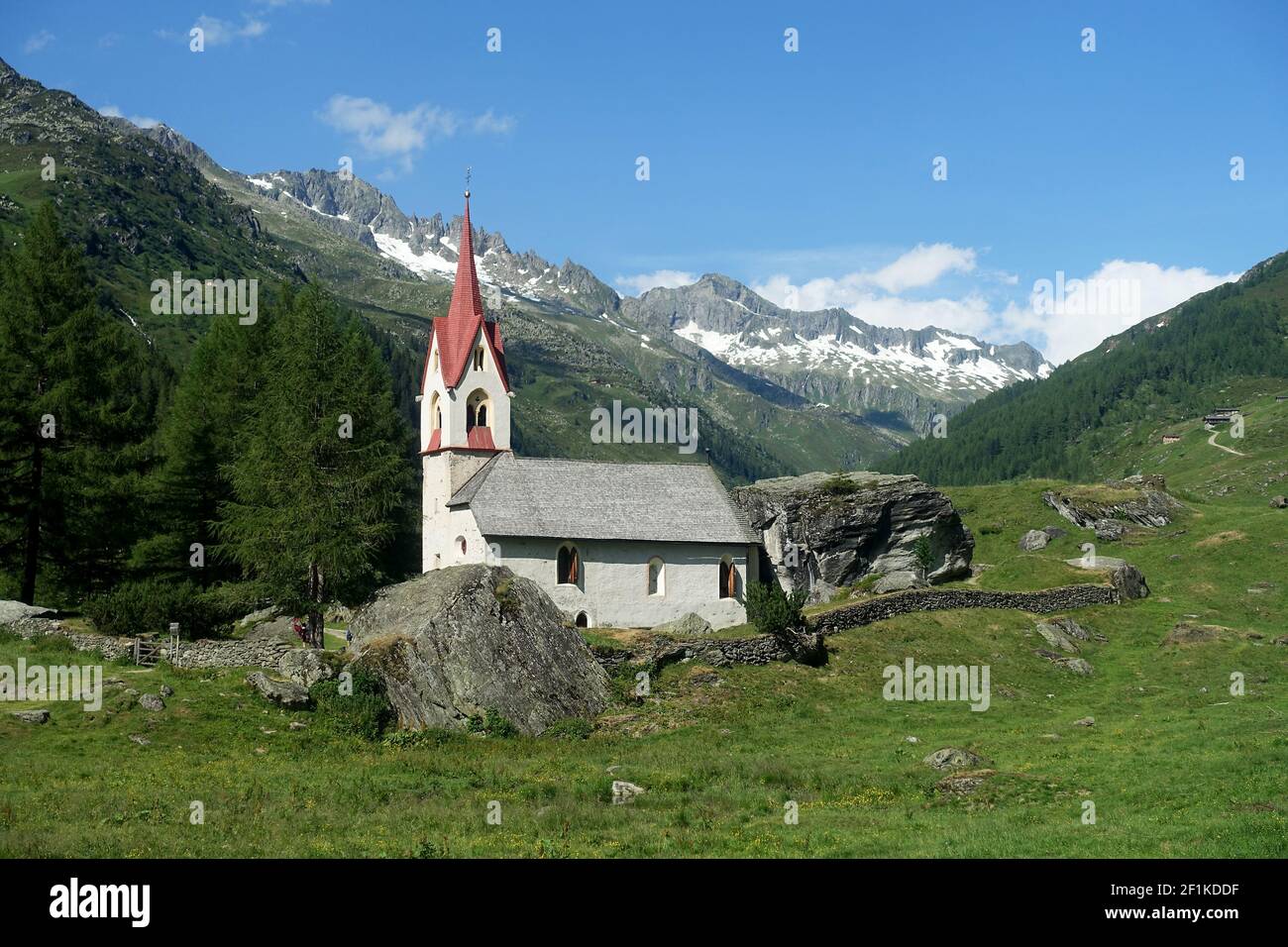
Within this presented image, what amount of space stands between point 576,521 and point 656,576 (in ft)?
16.8

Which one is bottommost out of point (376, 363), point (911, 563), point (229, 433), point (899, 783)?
point (899, 783)

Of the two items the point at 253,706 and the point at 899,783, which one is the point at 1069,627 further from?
the point at 253,706

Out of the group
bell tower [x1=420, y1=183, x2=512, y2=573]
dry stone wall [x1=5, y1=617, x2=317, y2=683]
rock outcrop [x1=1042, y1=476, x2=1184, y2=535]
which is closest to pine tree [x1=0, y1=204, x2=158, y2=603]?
dry stone wall [x1=5, y1=617, x2=317, y2=683]

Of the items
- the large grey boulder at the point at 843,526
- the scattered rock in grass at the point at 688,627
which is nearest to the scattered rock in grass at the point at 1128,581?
the large grey boulder at the point at 843,526

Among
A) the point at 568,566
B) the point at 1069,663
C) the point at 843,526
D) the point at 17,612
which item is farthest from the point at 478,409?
the point at 1069,663

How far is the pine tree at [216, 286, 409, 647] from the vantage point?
4559 centimetres

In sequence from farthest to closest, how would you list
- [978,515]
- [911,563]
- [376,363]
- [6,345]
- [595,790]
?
[978,515] → [376,363] → [911,563] → [6,345] → [595,790]

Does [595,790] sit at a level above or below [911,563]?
below

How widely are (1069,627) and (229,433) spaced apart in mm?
43135

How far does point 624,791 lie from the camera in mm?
26688

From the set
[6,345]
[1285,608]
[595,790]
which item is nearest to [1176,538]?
[1285,608]

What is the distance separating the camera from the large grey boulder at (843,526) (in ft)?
196

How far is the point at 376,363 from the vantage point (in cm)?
7069
